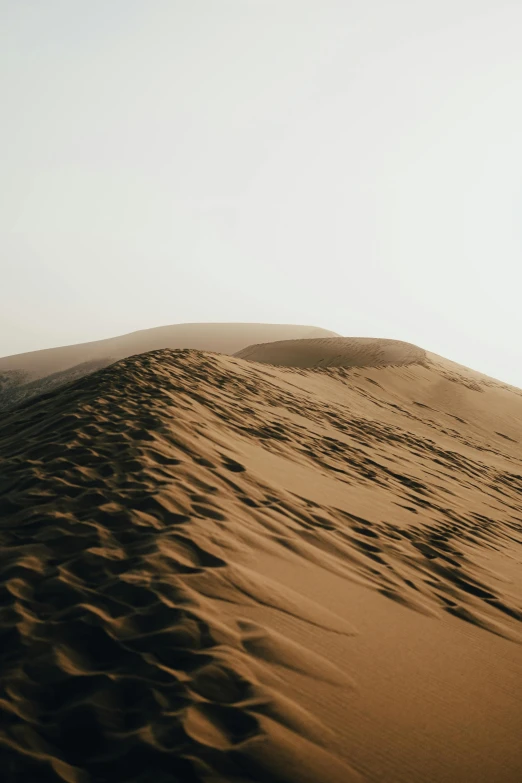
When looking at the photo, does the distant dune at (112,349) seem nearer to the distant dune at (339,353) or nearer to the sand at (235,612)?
the distant dune at (339,353)

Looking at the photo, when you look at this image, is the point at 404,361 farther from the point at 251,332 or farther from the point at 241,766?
the point at 251,332

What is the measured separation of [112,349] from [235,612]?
162ft

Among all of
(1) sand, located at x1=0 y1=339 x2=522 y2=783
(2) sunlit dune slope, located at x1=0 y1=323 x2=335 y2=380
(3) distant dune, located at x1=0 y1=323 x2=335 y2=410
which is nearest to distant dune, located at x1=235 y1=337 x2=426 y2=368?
(3) distant dune, located at x1=0 y1=323 x2=335 y2=410

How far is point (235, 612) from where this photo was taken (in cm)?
308

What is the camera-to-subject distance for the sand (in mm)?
2271

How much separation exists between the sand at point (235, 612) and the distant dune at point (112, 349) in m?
28.4

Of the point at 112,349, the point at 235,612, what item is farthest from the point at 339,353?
the point at 112,349

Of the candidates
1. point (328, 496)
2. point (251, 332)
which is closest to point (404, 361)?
point (328, 496)

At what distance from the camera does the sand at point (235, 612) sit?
2.27m

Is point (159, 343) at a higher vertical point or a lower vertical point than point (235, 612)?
higher

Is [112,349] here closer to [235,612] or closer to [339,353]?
[339,353]

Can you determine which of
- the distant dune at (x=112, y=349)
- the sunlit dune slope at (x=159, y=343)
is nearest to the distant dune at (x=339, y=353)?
the distant dune at (x=112, y=349)

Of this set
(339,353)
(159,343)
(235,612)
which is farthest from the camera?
(159,343)

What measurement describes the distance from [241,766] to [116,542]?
1.73m
